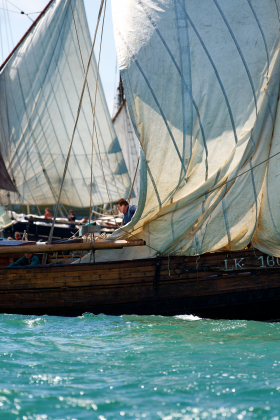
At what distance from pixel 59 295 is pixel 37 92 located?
1383 centimetres

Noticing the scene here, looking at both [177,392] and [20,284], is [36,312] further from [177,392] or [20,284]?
[177,392]

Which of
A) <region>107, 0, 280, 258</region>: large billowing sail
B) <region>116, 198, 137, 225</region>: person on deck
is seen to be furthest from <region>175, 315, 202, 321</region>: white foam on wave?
<region>116, 198, 137, 225</region>: person on deck

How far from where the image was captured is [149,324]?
7.32m

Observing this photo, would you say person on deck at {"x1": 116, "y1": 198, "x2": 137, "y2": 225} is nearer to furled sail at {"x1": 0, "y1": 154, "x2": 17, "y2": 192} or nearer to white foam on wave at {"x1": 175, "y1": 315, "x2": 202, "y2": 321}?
white foam on wave at {"x1": 175, "y1": 315, "x2": 202, "y2": 321}

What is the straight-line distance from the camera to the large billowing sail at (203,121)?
7801 millimetres

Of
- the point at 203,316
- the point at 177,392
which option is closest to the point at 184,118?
the point at 203,316

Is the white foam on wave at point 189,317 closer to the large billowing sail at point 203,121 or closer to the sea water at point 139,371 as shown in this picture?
the sea water at point 139,371

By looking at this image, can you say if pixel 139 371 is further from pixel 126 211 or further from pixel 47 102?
pixel 47 102

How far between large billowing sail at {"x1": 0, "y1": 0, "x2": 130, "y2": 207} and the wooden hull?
13.3 meters

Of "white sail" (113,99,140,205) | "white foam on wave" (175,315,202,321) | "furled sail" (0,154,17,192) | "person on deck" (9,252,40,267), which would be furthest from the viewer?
"white sail" (113,99,140,205)

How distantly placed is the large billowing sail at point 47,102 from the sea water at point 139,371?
14.2m

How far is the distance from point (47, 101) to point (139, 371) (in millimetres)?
16708

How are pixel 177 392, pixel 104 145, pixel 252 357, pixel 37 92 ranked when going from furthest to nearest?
pixel 104 145
pixel 37 92
pixel 252 357
pixel 177 392

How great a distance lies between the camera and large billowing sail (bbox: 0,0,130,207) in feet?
63.5
